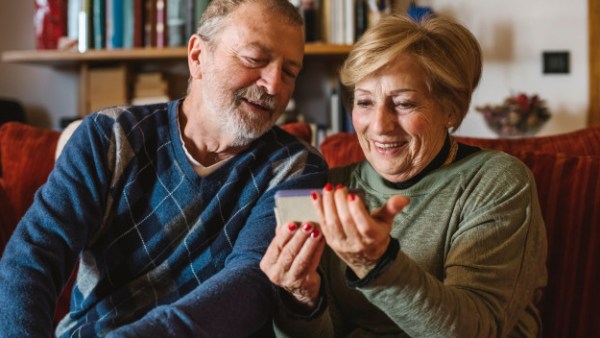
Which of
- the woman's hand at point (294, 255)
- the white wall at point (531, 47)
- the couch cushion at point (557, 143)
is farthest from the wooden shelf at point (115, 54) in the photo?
the woman's hand at point (294, 255)

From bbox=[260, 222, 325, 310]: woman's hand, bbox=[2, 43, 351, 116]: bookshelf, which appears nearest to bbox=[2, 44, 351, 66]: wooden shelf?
bbox=[2, 43, 351, 116]: bookshelf

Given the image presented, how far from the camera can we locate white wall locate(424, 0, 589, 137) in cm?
249

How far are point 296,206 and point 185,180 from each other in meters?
0.42

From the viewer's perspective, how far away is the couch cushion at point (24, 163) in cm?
162

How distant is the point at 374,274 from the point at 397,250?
0.04 meters

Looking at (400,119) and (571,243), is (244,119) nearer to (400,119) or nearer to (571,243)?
(400,119)

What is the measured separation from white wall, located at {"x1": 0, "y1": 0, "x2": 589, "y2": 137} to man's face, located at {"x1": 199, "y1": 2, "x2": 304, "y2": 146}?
58.7 inches

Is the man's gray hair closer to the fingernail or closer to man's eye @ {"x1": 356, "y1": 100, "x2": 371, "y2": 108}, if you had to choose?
Answer: man's eye @ {"x1": 356, "y1": 100, "x2": 371, "y2": 108}

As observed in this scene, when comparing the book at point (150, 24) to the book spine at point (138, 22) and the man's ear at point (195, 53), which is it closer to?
the book spine at point (138, 22)

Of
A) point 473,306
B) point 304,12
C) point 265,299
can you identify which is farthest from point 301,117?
point 473,306

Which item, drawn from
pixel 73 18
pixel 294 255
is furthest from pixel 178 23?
pixel 294 255

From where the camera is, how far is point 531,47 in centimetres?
253

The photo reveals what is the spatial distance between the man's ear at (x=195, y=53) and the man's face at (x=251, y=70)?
0.06 metres

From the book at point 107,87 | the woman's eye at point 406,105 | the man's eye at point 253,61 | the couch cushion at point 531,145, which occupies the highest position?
the book at point 107,87
